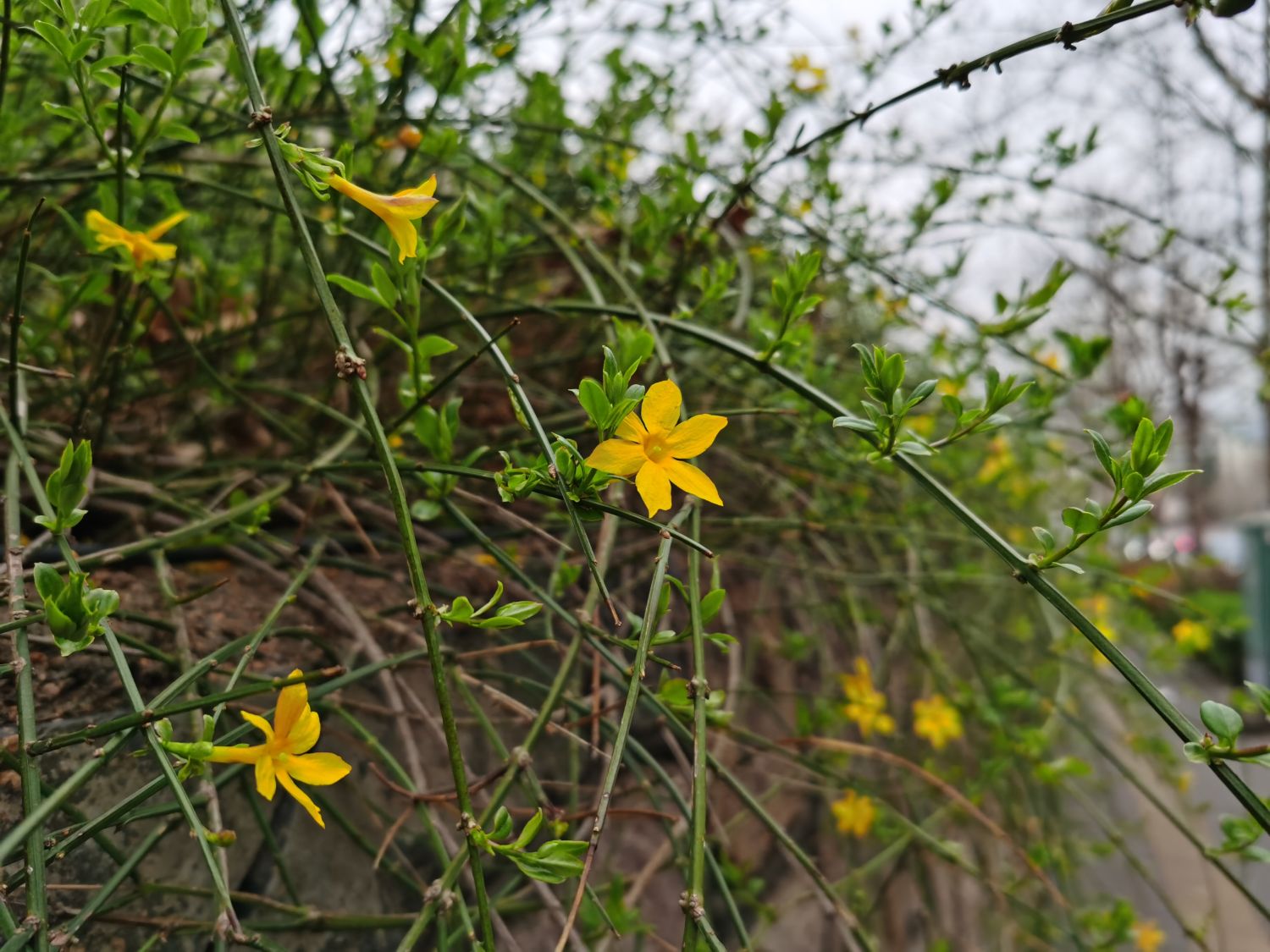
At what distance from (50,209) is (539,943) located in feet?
3.99

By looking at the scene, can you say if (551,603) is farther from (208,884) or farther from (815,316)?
(815,316)

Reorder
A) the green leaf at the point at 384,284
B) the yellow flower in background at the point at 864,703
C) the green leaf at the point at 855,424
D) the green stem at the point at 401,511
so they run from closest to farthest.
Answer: the green stem at the point at 401,511 → the green leaf at the point at 855,424 → the green leaf at the point at 384,284 → the yellow flower in background at the point at 864,703

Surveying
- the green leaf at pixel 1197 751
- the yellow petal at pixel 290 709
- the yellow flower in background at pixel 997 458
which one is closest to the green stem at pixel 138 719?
the yellow petal at pixel 290 709

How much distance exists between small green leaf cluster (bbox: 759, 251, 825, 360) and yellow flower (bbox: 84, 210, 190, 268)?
503mm

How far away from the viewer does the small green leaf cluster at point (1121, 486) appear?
1.93 feet

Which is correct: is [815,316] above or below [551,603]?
above

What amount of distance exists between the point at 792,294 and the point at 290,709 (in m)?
0.53

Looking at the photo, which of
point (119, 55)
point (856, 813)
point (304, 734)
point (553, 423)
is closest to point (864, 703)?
point (856, 813)

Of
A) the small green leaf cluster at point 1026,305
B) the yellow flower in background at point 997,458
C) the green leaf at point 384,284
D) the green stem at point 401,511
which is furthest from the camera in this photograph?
the yellow flower in background at point 997,458

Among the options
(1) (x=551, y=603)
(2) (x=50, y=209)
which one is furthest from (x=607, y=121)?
(1) (x=551, y=603)

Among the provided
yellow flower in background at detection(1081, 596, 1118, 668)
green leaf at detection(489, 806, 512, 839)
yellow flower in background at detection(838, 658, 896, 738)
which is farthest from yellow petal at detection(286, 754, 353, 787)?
yellow flower in background at detection(1081, 596, 1118, 668)

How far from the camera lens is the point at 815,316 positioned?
1795 millimetres

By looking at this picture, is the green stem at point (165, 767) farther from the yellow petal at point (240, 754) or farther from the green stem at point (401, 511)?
the green stem at point (401, 511)

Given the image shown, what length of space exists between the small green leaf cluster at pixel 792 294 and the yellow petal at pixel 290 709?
1.46ft
